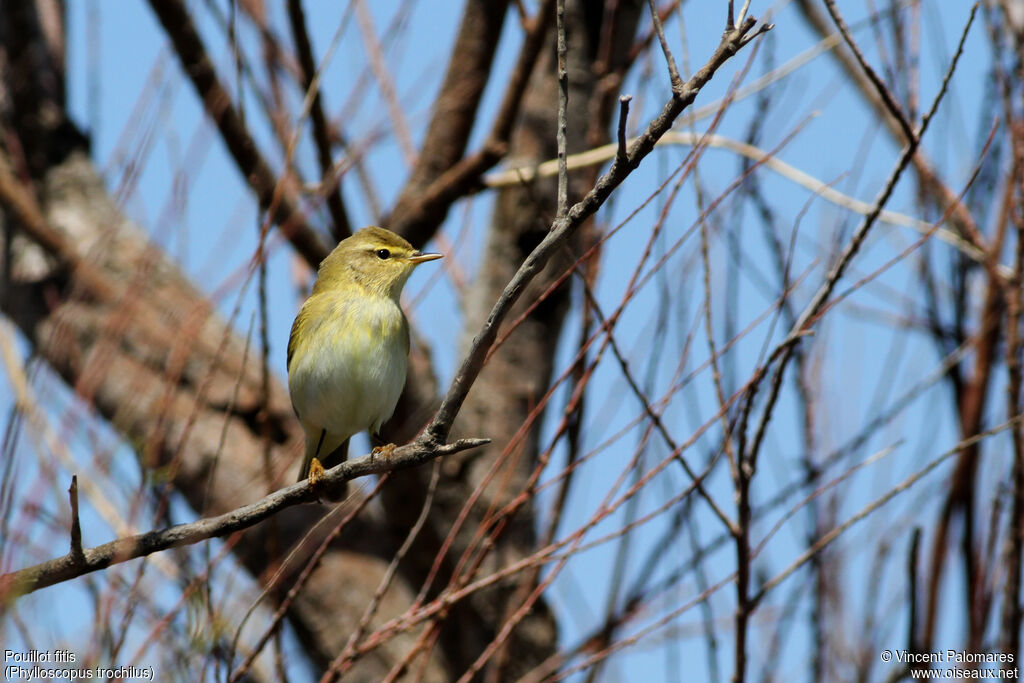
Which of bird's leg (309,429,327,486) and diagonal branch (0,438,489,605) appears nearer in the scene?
diagonal branch (0,438,489,605)

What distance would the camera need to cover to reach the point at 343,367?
4047 millimetres

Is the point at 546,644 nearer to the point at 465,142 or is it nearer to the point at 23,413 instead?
the point at 465,142

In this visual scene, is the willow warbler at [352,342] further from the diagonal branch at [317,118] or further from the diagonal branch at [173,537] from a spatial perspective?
the diagonal branch at [173,537]

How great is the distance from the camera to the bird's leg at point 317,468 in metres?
2.54

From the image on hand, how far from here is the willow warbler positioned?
4.04 metres

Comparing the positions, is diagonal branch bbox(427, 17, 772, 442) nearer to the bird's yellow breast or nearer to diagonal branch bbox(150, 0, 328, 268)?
the bird's yellow breast

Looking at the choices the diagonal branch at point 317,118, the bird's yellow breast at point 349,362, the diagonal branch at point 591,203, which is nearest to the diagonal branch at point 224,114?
the diagonal branch at point 317,118

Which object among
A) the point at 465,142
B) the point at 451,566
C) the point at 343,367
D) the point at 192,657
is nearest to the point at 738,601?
the point at 192,657

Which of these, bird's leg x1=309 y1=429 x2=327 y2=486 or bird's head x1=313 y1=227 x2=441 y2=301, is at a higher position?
bird's head x1=313 y1=227 x2=441 y2=301

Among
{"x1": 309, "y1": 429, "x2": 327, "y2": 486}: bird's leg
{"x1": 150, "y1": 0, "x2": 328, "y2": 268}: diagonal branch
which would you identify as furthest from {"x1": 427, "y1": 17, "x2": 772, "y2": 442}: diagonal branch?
{"x1": 150, "y1": 0, "x2": 328, "y2": 268}: diagonal branch

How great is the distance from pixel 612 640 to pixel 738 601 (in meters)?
1.17

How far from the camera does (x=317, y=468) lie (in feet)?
12.3

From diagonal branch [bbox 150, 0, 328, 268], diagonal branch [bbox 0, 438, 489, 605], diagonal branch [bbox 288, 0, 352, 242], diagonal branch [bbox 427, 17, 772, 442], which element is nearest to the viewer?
diagonal branch [bbox 427, 17, 772, 442]

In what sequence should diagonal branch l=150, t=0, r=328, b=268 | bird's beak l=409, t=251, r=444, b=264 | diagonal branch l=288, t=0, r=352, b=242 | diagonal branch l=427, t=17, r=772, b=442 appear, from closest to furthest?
1. diagonal branch l=427, t=17, r=772, b=442
2. diagonal branch l=150, t=0, r=328, b=268
3. diagonal branch l=288, t=0, r=352, b=242
4. bird's beak l=409, t=251, r=444, b=264
